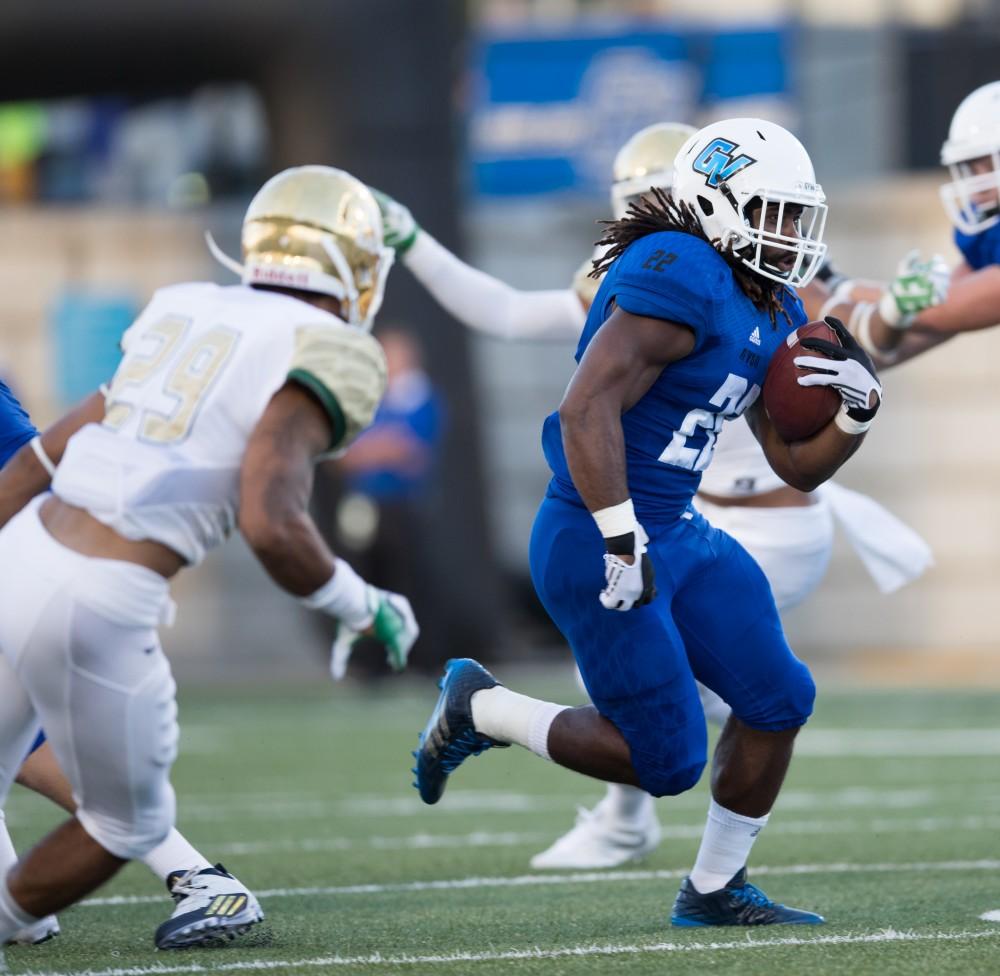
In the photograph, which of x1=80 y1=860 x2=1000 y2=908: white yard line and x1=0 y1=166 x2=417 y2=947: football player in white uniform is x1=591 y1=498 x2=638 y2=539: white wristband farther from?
x1=80 y1=860 x2=1000 y2=908: white yard line

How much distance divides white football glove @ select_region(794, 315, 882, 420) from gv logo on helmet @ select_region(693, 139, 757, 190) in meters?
0.39

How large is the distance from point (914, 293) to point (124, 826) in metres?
2.66

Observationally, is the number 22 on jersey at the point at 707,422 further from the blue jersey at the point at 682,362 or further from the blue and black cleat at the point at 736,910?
the blue and black cleat at the point at 736,910

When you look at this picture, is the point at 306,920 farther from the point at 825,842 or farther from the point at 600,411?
the point at 825,842

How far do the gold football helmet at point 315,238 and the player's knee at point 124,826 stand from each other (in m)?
1.04

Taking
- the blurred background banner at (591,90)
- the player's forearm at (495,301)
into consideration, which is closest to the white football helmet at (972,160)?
the player's forearm at (495,301)

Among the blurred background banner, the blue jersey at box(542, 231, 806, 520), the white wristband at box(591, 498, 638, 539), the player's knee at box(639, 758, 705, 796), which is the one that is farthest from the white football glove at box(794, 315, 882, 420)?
the blurred background banner

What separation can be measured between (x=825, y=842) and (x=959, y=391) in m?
6.75

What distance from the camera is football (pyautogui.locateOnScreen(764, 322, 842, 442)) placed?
4.28m

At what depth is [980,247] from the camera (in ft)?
18.7

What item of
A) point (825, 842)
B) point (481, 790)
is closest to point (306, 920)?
point (825, 842)

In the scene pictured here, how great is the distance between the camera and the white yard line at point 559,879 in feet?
17.0

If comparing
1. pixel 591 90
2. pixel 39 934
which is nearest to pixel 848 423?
pixel 39 934

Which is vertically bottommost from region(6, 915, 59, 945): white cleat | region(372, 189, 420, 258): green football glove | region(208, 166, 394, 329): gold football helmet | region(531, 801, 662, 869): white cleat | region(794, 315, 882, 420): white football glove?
region(531, 801, 662, 869): white cleat
